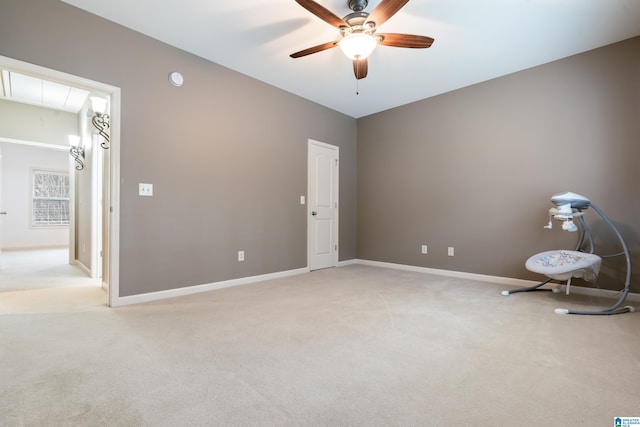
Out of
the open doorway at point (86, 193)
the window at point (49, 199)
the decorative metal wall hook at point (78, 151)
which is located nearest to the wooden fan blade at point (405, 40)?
the open doorway at point (86, 193)

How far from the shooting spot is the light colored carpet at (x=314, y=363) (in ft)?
4.28

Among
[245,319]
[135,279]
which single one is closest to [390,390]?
[245,319]

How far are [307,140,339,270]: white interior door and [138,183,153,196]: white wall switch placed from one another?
2242mm

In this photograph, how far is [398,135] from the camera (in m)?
4.89

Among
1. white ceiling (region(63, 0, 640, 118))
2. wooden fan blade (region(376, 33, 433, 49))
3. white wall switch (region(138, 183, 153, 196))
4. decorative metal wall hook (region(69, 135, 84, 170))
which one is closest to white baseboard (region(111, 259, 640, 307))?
white wall switch (region(138, 183, 153, 196))

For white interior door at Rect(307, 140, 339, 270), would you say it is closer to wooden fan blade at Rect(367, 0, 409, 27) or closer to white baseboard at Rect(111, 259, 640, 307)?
white baseboard at Rect(111, 259, 640, 307)

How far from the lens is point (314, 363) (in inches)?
68.3

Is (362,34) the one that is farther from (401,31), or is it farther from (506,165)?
(506,165)

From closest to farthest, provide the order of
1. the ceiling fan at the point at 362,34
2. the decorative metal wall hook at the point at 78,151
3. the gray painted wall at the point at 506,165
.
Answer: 1. the ceiling fan at the point at 362,34
2. the gray painted wall at the point at 506,165
3. the decorative metal wall hook at the point at 78,151

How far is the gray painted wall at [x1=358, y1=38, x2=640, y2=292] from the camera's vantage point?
3.12m

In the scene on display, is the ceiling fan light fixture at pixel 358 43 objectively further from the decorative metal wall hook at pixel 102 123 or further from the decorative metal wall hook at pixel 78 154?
the decorative metal wall hook at pixel 78 154

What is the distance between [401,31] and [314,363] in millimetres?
3033

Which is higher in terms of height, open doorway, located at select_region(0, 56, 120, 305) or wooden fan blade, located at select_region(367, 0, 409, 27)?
wooden fan blade, located at select_region(367, 0, 409, 27)

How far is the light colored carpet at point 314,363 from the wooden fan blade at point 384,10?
2356mm
